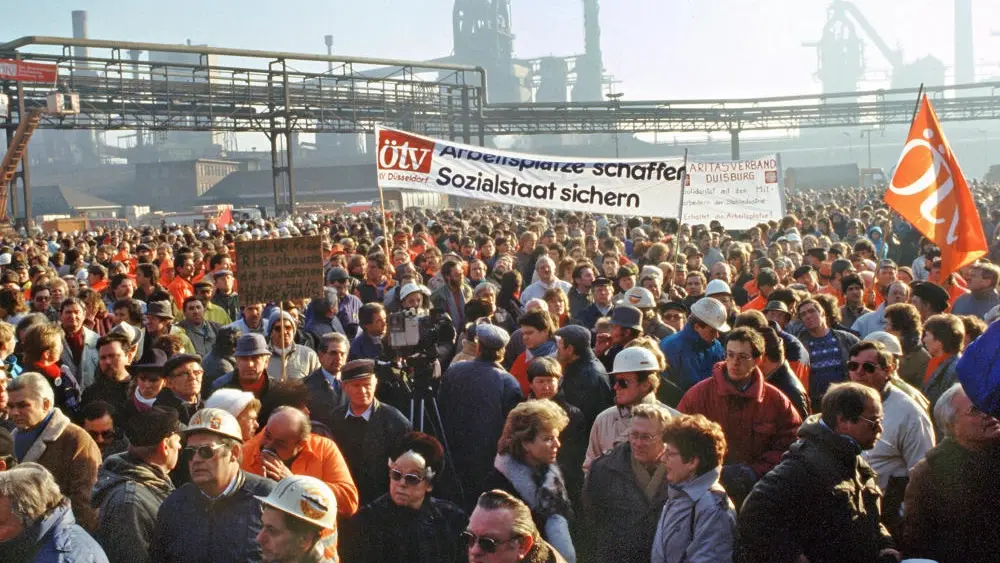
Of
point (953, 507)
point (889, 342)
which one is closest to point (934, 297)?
point (889, 342)

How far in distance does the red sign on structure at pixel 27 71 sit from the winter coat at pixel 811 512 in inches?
1530

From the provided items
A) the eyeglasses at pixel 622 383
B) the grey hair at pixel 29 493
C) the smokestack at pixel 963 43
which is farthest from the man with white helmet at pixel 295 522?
the smokestack at pixel 963 43

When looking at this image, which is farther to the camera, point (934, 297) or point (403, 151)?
point (403, 151)

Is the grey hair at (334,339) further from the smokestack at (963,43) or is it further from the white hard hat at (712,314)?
the smokestack at (963,43)

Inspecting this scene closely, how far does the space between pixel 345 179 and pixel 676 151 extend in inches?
1740

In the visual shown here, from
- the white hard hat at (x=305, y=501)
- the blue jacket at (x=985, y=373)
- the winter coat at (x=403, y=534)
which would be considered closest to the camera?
the blue jacket at (x=985, y=373)

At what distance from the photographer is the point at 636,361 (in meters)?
5.11

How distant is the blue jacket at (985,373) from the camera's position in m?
3.22

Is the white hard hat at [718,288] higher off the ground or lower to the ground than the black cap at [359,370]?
higher

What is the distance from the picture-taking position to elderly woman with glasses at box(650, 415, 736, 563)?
3791mm

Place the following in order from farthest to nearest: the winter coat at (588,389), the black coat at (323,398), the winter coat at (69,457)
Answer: the winter coat at (588,389), the black coat at (323,398), the winter coat at (69,457)

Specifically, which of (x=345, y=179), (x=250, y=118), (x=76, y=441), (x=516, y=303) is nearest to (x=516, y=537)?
(x=76, y=441)

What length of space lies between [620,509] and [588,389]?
163 centimetres

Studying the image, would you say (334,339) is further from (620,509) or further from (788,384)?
(788,384)
